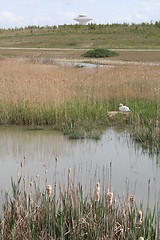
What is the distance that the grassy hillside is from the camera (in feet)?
133

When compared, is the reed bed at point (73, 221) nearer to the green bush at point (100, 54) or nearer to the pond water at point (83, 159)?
the pond water at point (83, 159)

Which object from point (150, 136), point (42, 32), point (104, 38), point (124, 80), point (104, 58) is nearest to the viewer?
point (150, 136)

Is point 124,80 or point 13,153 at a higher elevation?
point 124,80

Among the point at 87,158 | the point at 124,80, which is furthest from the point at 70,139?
the point at 124,80

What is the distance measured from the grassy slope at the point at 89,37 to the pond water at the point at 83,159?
99.4 ft

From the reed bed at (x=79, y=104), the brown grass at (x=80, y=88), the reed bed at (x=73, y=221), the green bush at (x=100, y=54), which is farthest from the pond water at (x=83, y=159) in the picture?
the green bush at (x=100, y=54)

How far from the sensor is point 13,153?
7035 mm

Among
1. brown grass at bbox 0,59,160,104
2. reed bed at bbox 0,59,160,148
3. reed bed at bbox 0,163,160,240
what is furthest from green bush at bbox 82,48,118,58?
reed bed at bbox 0,163,160,240

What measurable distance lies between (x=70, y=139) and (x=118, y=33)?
128 feet

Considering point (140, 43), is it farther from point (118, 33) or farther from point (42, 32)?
point (42, 32)

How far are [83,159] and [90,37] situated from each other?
38569 millimetres

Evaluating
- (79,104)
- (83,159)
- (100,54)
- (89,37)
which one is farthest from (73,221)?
(89,37)

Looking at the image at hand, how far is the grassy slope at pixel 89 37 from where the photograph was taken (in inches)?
1598

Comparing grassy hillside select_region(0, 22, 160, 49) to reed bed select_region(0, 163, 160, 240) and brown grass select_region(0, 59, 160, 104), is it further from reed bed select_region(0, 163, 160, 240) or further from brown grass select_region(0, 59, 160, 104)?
reed bed select_region(0, 163, 160, 240)
